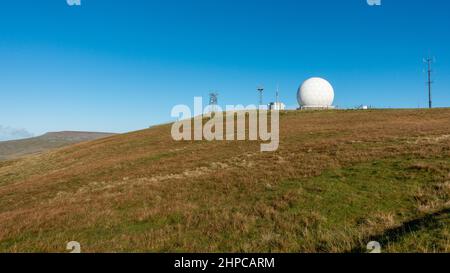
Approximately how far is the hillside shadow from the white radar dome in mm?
71661

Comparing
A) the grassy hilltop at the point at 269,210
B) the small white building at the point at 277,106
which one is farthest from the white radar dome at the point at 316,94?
the grassy hilltop at the point at 269,210

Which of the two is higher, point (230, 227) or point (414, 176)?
point (414, 176)

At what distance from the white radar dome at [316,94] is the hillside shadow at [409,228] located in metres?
71.7

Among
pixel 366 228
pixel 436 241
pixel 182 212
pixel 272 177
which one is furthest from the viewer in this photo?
pixel 272 177

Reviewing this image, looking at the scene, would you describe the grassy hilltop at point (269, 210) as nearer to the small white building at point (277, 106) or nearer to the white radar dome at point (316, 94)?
the white radar dome at point (316, 94)

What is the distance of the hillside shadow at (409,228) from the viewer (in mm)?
6892

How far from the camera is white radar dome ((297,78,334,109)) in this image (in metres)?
76.6

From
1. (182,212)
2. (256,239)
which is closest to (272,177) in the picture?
(182,212)

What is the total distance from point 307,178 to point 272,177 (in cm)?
204

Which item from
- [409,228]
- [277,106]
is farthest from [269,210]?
[277,106]

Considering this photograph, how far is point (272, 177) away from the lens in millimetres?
16172

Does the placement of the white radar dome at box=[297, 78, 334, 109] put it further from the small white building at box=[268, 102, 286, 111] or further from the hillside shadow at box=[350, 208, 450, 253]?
the hillside shadow at box=[350, 208, 450, 253]

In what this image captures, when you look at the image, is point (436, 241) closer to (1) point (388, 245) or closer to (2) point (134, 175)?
(1) point (388, 245)

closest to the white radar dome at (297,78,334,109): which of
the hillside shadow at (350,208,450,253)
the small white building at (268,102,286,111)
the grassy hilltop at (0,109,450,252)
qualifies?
the small white building at (268,102,286,111)
